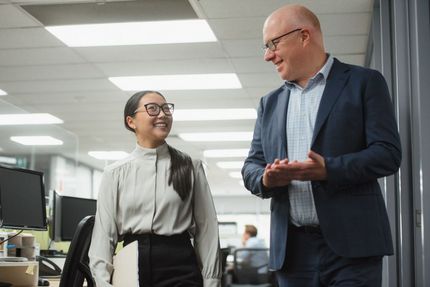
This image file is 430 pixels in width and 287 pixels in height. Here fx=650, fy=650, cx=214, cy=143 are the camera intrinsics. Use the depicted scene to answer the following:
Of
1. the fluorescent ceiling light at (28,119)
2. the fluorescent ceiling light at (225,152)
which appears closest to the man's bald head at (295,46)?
the fluorescent ceiling light at (28,119)

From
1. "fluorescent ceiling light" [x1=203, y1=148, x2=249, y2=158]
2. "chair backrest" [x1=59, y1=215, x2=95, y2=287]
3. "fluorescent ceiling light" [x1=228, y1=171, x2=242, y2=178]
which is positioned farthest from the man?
"fluorescent ceiling light" [x1=228, y1=171, x2=242, y2=178]

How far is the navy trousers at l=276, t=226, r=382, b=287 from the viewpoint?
1.62 metres

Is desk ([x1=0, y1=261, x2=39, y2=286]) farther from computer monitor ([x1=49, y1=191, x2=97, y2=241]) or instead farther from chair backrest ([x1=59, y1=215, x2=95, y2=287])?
computer monitor ([x1=49, y1=191, x2=97, y2=241])

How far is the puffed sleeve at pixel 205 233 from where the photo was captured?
7.56ft

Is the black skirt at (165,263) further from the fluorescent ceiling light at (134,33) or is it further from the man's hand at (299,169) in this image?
the fluorescent ceiling light at (134,33)

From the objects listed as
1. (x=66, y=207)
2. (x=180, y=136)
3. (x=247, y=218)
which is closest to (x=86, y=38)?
(x=66, y=207)

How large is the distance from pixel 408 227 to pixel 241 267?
5658 millimetres

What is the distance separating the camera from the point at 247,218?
65.1 feet

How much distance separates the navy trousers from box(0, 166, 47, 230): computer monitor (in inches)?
72.4

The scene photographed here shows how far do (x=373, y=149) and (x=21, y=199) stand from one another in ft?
7.20

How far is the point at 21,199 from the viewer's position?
3328 mm

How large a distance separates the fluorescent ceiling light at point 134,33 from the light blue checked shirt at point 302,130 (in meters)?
3.36

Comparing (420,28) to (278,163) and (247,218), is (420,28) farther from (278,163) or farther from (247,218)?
(247,218)

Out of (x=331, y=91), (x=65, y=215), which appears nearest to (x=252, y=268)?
(x=65, y=215)
